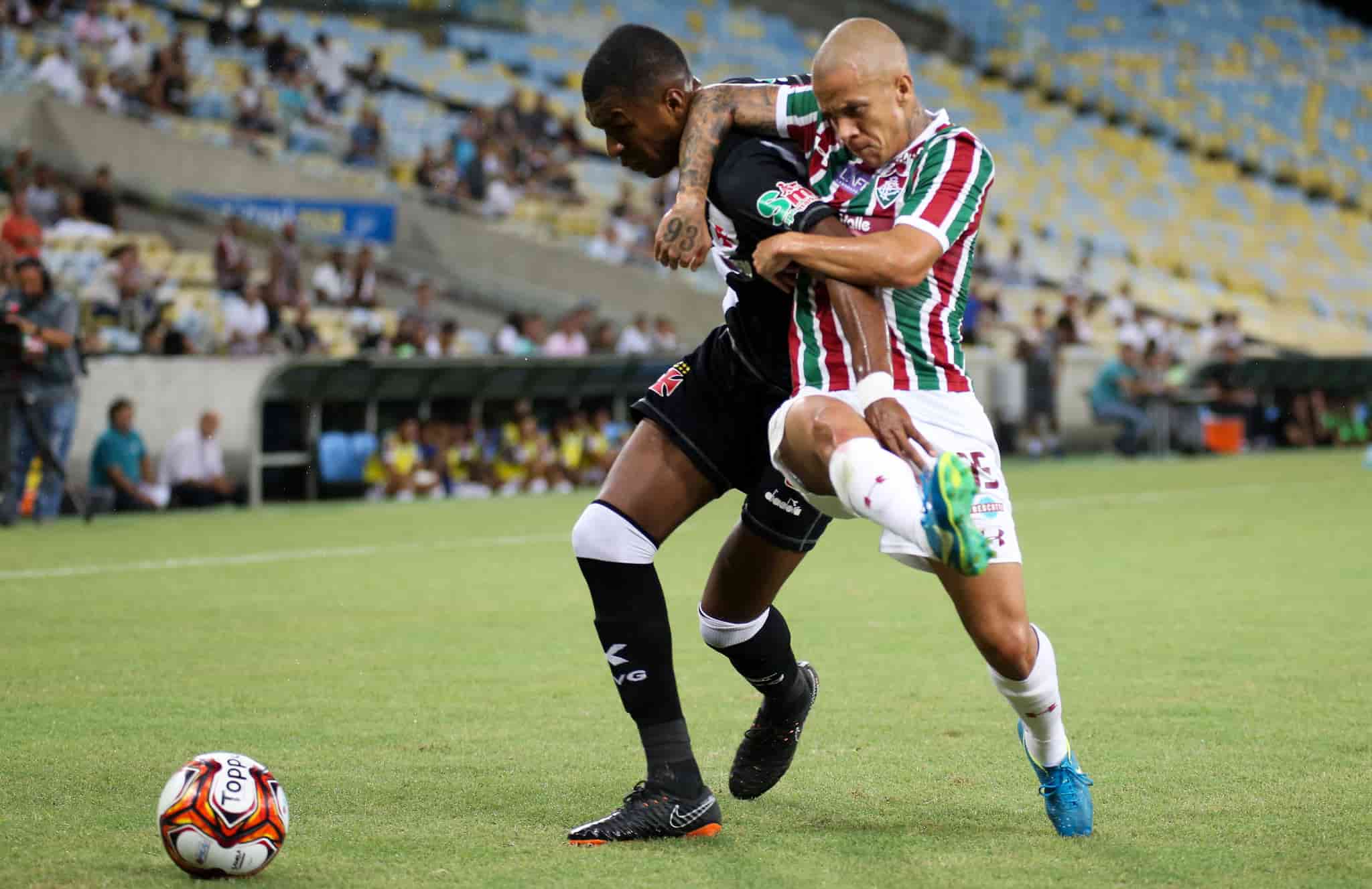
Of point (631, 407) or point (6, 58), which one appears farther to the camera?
point (6, 58)

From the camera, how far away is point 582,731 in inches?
224

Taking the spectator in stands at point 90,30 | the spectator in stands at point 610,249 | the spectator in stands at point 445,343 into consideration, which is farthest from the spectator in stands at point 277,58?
the spectator in stands at point 445,343

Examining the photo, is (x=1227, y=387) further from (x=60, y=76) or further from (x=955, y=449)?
(x=955, y=449)

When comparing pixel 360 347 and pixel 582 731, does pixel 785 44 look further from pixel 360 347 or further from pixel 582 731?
pixel 582 731

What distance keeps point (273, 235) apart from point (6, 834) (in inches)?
651

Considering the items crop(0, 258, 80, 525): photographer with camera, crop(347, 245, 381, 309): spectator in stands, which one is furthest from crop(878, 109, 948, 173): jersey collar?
crop(347, 245, 381, 309): spectator in stands

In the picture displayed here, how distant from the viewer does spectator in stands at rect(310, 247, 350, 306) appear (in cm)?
1920

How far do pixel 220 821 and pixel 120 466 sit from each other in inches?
447

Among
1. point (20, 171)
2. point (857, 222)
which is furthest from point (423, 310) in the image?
point (857, 222)

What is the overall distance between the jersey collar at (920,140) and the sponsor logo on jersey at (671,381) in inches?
32.0

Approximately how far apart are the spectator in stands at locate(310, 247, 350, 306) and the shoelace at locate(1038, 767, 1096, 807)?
1583cm

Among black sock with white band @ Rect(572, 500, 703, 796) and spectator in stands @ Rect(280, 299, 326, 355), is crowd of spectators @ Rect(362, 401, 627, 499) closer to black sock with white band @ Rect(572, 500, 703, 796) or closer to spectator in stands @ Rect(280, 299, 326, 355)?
spectator in stands @ Rect(280, 299, 326, 355)

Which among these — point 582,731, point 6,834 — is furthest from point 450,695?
point 6,834

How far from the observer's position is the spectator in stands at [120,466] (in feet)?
47.3
